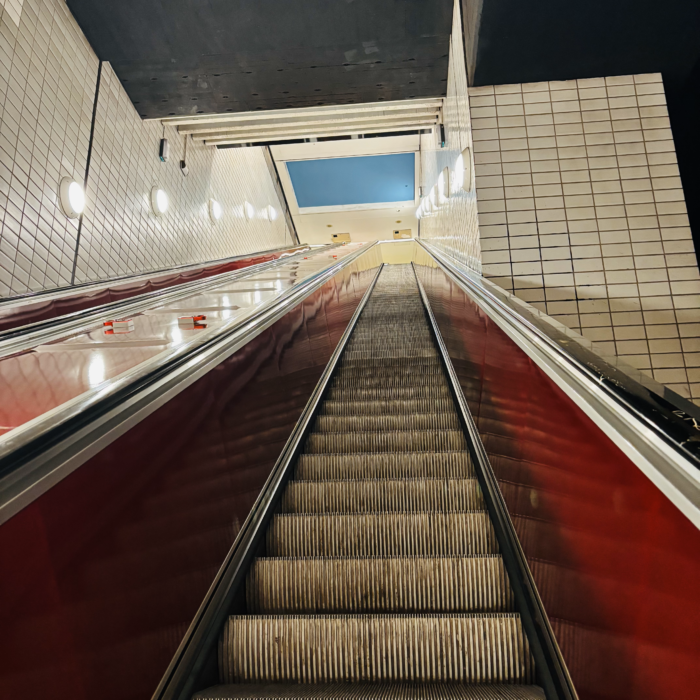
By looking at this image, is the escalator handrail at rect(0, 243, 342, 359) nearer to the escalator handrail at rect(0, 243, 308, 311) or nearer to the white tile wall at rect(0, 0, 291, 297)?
the escalator handrail at rect(0, 243, 308, 311)

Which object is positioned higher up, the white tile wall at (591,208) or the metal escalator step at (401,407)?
the white tile wall at (591,208)

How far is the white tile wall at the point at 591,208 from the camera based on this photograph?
3.91 meters

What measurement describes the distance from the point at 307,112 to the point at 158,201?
289 centimetres

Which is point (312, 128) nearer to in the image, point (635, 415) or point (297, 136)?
point (297, 136)

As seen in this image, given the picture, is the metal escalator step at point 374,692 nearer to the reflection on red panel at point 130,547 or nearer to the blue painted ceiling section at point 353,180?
the reflection on red panel at point 130,547

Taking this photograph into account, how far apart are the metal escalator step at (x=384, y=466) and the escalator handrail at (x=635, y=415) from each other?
977 millimetres

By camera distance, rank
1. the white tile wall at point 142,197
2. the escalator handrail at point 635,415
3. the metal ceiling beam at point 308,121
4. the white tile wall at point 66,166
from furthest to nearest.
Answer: the metal ceiling beam at point 308,121, the white tile wall at point 142,197, the white tile wall at point 66,166, the escalator handrail at point 635,415

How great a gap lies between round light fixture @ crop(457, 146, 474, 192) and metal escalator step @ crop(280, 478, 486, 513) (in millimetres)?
3062

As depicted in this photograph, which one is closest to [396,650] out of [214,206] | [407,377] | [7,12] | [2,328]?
[407,377]

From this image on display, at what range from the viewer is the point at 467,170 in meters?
4.52

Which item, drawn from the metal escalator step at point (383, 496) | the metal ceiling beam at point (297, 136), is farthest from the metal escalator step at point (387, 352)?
the metal ceiling beam at point (297, 136)

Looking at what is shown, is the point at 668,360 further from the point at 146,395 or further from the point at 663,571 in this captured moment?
the point at 146,395

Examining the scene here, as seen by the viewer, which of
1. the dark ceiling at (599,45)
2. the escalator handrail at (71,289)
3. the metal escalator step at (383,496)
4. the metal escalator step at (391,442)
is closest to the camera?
the metal escalator step at (383,496)

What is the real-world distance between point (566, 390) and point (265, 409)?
4.41 feet
